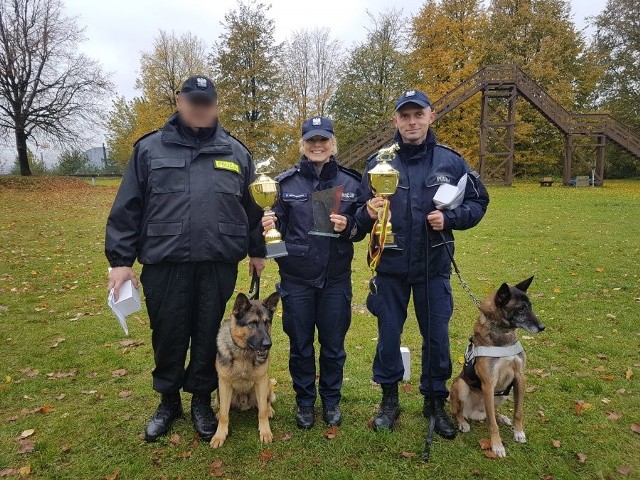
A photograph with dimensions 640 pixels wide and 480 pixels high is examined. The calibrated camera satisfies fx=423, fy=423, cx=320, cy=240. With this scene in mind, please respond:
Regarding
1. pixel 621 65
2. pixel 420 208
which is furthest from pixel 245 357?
pixel 621 65

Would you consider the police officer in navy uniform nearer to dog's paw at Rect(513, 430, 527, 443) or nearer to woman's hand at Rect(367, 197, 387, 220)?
woman's hand at Rect(367, 197, 387, 220)

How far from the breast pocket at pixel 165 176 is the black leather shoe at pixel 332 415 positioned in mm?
2253

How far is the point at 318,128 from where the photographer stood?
335cm

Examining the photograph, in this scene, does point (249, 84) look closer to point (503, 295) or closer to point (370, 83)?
point (370, 83)

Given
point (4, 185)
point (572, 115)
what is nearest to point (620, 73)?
point (572, 115)

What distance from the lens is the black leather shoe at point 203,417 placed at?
11.5 feet

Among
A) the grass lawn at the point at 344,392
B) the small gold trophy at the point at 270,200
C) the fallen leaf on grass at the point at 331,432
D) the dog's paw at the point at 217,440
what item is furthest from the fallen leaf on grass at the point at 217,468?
the small gold trophy at the point at 270,200

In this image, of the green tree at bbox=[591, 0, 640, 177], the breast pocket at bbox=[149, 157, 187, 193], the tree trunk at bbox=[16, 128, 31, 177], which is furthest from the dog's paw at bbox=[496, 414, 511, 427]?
the green tree at bbox=[591, 0, 640, 177]

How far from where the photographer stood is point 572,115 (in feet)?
75.7

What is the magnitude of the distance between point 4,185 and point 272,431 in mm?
26391

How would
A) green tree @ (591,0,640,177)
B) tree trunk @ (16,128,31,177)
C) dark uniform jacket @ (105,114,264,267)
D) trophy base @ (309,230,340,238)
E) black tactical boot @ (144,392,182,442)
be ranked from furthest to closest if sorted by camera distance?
1. green tree @ (591,0,640,177)
2. tree trunk @ (16,128,31,177)
3. black tactical boot @ (144,392,182,442)
4. trophy base @ (309,230,340,238)
5. dark uniform jacket @ (105,114,264,267)

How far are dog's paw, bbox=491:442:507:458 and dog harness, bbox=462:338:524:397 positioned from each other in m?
0.37

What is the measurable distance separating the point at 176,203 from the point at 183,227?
19cm

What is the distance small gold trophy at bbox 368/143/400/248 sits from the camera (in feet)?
10.1
